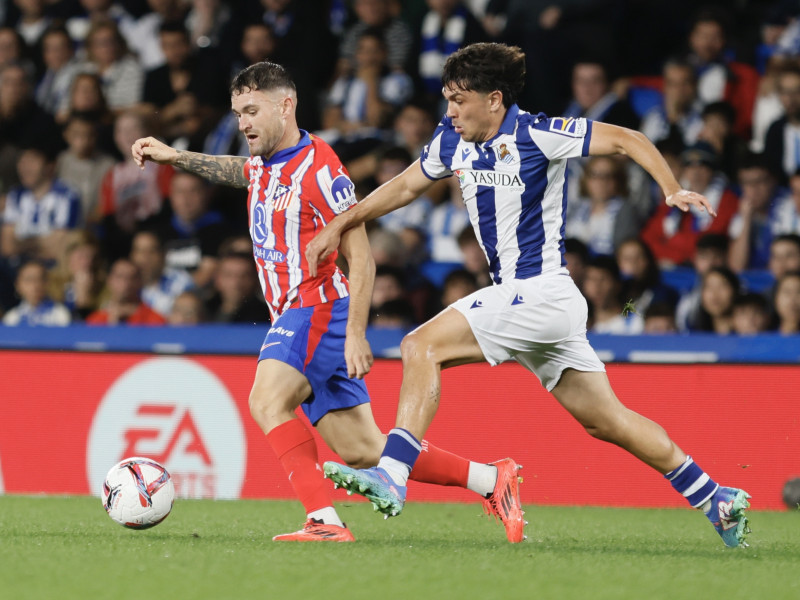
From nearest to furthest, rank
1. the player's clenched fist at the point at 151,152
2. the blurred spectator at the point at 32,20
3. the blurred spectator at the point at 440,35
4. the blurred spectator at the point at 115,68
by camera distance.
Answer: the player's clenched fist at the point at 151,152
the blurred spectator at the point at 440,35
the blurred spectator at the point at 115,68
the blurred spectator at the point at 32,20

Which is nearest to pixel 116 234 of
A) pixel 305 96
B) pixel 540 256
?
pixel 305 96

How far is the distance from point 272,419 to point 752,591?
207cm

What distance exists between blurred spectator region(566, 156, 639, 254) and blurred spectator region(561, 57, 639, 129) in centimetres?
61

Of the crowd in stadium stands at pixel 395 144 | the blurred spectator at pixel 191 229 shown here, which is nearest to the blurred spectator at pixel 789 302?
the crowd in stadium stands at pixel 395 144

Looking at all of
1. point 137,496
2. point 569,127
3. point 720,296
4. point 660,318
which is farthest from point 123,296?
point 569,127

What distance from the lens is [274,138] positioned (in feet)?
18.0

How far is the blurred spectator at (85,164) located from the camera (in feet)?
37.0

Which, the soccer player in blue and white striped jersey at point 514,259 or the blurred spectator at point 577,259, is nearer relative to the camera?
the soccer player in blue and white striped jersey at point 514,259

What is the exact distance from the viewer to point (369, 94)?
1101cm

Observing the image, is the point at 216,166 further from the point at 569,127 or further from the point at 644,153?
the point at 644,153

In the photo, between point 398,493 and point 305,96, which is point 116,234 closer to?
point 305,96

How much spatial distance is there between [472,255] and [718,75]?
8.56ft

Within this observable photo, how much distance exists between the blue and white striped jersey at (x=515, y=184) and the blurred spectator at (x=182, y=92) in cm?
655

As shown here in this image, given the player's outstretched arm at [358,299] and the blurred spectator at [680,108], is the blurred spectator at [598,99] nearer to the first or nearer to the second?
the blurred spectator at [680,108]
